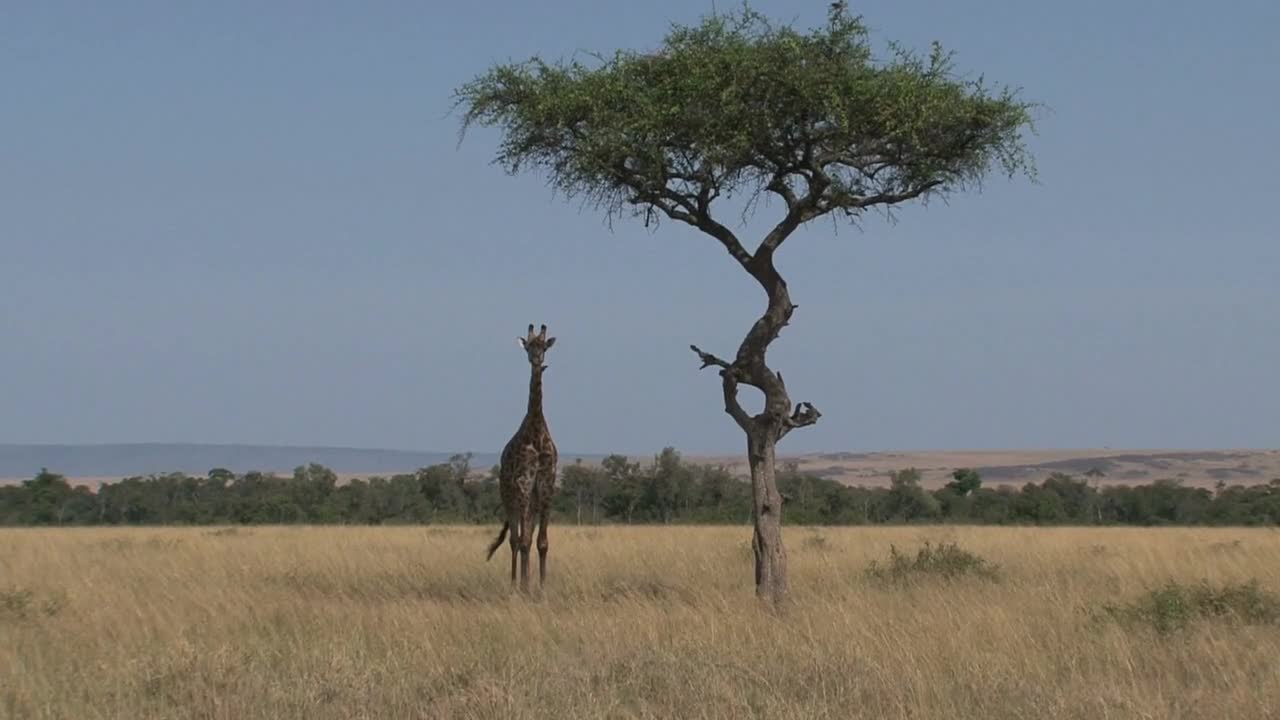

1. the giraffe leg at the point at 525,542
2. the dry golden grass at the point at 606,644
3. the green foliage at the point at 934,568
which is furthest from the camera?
the green foliage at the point at 934,568

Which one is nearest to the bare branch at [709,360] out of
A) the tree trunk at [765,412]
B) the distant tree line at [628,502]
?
the tree trunk at [765,412]

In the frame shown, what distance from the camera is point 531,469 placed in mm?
15891

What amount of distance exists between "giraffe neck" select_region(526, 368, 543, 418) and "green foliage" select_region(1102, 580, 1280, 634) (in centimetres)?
613

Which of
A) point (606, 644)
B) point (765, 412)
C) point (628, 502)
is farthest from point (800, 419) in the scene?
point (628, 502)

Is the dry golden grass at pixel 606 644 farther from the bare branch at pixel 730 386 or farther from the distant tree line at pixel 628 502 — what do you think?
the distant tree line at pixel 628 502

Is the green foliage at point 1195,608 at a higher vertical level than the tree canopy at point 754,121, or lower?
lower

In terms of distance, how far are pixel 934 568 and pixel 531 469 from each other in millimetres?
5317

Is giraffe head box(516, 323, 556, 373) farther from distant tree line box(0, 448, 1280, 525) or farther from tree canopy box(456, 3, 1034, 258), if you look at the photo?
distant tree line box(0, 448, 1280, 525)

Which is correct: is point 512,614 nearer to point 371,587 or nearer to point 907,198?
point 371,587

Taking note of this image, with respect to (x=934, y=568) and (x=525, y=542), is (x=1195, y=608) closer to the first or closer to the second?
(x=934, y=568)

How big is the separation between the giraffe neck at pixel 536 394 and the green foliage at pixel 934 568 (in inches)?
180

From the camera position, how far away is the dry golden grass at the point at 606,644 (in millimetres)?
8219

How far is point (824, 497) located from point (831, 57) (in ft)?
123

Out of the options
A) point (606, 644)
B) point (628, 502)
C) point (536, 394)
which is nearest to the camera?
point (606, 644)
